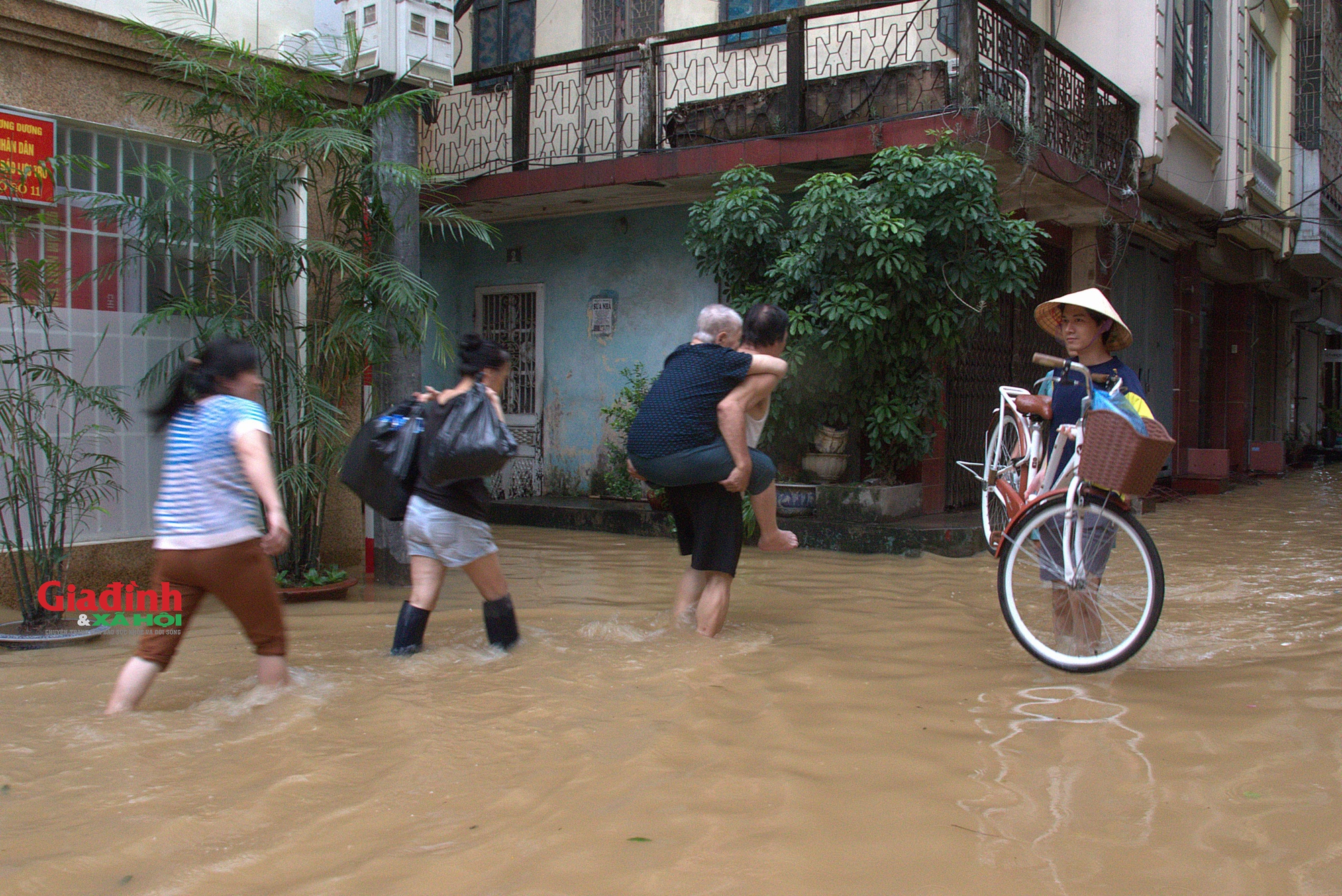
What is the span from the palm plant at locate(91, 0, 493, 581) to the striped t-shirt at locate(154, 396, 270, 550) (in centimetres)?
210

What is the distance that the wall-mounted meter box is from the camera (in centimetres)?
641

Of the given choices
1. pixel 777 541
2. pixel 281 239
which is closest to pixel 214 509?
pixel 777 541

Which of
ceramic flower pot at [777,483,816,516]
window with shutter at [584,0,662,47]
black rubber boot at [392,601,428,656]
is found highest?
window with shutter at [584,0,662,47]

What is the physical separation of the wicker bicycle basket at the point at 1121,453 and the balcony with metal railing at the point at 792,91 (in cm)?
519

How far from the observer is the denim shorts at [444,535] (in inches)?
165

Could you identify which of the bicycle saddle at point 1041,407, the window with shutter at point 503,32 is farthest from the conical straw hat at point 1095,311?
the window with shutter at point 503,32

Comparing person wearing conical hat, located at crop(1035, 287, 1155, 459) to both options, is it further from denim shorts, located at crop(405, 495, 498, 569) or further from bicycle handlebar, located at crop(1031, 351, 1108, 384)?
denim shorts, located at crop(405, 495, 498, 569)

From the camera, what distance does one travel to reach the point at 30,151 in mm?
5773

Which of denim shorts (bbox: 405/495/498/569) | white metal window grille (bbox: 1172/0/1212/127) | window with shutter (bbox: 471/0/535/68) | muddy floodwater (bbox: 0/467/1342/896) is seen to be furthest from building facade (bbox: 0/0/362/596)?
white metal window grille (bbox: 1172/0/1212/127)

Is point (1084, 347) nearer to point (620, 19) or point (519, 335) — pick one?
point (519, 335)

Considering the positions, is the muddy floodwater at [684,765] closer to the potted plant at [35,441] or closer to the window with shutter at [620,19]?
the potted plant at [35,441]

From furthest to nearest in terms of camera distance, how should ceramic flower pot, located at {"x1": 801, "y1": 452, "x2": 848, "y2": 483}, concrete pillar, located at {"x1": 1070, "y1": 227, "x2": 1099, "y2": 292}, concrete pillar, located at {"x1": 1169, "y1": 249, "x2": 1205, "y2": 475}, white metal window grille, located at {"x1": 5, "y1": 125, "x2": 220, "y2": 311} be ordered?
concrete pillar, located at {"x1": 1169, "y1": 249, "x2": 1205, "y2": 475} < concrete pillar, located at {"x1": 1070, "y1": 227, "x2": 1099, "y2": 292} < ceramic flower pot, located at {"x1": 801, "y1": 452, "x2": 848, "y2": 483} < white metal window grille, located at {"x1": 5, "y1": 125, "x2": 220, "y2": 311}

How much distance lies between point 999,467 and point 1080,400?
2085 mm

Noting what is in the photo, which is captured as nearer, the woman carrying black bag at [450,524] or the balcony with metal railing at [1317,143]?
the woman carrying black bag at [450,524]
